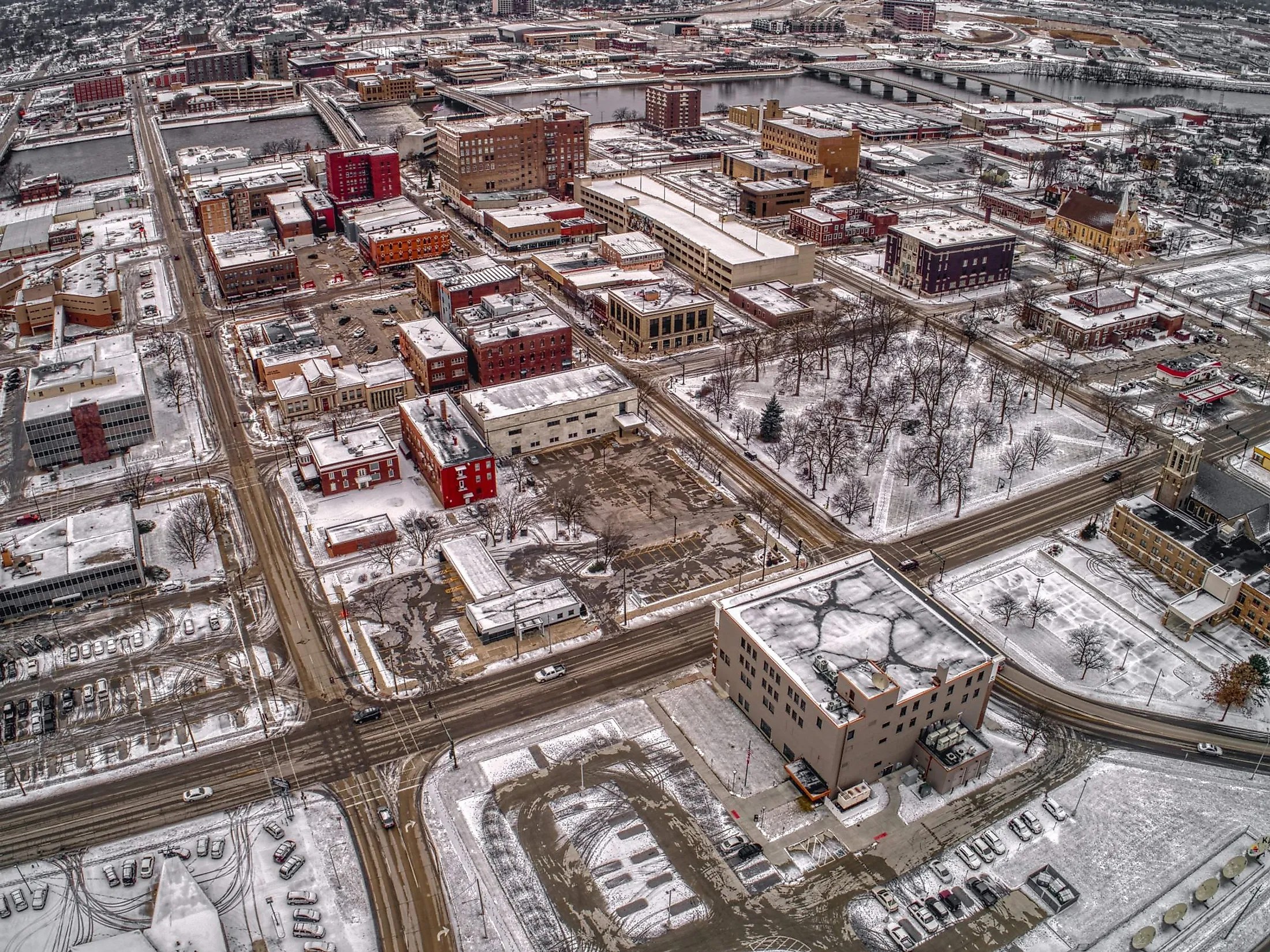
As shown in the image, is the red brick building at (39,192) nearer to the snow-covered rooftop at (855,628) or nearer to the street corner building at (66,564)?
the street corner building at (66,564)

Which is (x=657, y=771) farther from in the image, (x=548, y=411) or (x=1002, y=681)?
(x=548, y=411)

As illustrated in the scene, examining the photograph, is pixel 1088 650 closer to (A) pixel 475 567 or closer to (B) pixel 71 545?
(A) pixel 475 567

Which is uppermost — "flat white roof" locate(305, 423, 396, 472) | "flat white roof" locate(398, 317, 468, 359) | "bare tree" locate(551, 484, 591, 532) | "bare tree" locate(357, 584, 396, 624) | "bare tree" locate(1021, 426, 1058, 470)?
"flat white roof" locate(398, 317, 468, 359)

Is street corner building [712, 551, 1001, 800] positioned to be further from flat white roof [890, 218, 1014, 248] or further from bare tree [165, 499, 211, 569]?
flat white roof [890, 218, 1014, 248]

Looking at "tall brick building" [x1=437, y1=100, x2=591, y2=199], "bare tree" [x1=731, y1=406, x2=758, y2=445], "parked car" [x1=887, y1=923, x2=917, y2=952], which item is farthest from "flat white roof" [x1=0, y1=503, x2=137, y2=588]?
"tall brick building" [x1=437, y1=100, x2=591, y2=199]

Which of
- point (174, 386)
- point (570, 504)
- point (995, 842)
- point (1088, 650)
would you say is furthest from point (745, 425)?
point (174, 386)
